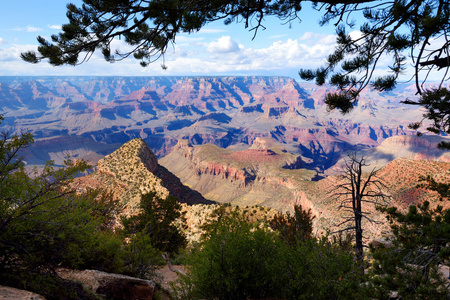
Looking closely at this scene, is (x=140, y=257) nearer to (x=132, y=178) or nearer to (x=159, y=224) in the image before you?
(x=159, y=224)

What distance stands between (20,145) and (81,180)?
37869 millimetres

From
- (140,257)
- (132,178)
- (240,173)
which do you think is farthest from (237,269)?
(240,173)

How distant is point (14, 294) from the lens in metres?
5.38

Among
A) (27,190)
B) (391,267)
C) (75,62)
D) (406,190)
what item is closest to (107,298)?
(27,190)

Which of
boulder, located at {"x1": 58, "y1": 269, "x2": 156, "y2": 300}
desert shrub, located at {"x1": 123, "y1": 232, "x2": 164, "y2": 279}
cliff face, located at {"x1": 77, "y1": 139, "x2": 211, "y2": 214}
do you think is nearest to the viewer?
boulder, located at {"x1": 58, "y1": 269, "x2": 156, "y2": 300}

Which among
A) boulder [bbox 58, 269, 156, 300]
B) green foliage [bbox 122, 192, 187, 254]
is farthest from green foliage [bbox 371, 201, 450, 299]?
green foliage [bbox 122, 192, 187, 254]

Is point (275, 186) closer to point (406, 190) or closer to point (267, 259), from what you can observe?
point (406, 190)

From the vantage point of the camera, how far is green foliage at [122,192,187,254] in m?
16.9

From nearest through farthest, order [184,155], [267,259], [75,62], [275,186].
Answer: [75,62], [267,259], [275,186], [184,155]

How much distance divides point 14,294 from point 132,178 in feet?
115

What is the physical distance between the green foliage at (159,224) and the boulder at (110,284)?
7.31 metres

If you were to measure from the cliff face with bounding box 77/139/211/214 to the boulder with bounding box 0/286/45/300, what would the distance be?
24.3 metres

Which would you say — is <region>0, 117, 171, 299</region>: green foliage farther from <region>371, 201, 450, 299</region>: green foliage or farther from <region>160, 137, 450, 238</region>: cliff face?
<region>160, 137, 450, 238</region>: cliff face

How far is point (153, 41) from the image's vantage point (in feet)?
27.3
